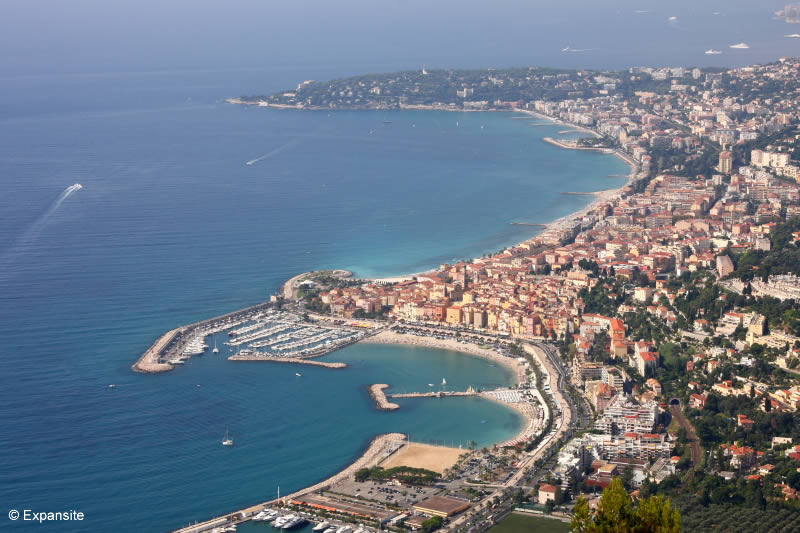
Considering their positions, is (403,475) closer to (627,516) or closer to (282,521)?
(282,521)

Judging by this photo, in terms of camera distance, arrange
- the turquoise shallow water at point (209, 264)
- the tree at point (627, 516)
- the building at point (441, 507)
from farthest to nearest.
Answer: the turquoise shallow water at point (209, 264), the building at point (441, 507), the tree at point (627, 516)

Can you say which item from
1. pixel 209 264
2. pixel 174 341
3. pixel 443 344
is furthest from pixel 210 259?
pixel 443 344

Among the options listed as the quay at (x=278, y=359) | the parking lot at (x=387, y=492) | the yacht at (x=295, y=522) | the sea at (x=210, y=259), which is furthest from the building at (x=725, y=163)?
the yacht at (x=295, y=522)

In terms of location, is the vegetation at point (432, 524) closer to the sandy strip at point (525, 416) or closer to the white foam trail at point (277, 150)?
the sandy strip at point (525, 416)

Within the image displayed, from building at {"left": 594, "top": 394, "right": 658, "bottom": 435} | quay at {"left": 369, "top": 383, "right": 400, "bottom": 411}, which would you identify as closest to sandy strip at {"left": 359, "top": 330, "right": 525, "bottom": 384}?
quay at {"left": 369, "top": 383, "right": 400, "bottom": 411}

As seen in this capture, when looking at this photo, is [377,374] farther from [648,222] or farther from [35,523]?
[648,222]
